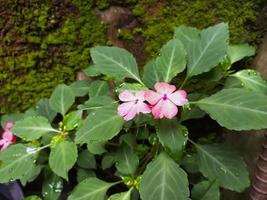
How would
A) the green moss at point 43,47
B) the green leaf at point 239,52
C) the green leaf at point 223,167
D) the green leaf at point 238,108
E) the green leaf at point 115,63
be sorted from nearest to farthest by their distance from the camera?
the green leaf at point 238,108 → the green leaf at point 223,167 → the green leaf at point 115,63 → the green leaf at point 239,52 → the green moss at point 43,47

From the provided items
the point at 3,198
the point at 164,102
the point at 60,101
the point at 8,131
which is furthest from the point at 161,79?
the point at 3,198

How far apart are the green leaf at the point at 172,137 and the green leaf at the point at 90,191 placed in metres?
0.28

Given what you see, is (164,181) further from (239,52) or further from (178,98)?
(239,52)

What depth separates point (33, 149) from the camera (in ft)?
4.85

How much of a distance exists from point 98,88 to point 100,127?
39cm

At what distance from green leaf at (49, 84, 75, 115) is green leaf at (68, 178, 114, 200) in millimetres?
293

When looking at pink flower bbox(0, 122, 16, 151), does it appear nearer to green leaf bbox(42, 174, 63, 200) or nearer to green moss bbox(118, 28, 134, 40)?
green leaf bbox(42, 174, 63, 200)

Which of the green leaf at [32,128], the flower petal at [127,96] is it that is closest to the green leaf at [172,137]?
the flower petal at [127,96]

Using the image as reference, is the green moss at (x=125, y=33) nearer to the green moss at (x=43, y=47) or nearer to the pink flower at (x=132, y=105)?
the green moss at (x=43, y=47)

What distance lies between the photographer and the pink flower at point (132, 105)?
1.18 meters

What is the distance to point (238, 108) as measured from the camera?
3.84ft

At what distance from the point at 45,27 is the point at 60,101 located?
278mm

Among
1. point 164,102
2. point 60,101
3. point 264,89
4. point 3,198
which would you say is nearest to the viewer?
point 164,102

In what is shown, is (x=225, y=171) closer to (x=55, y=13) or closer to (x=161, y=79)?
(x=161, y=79)
